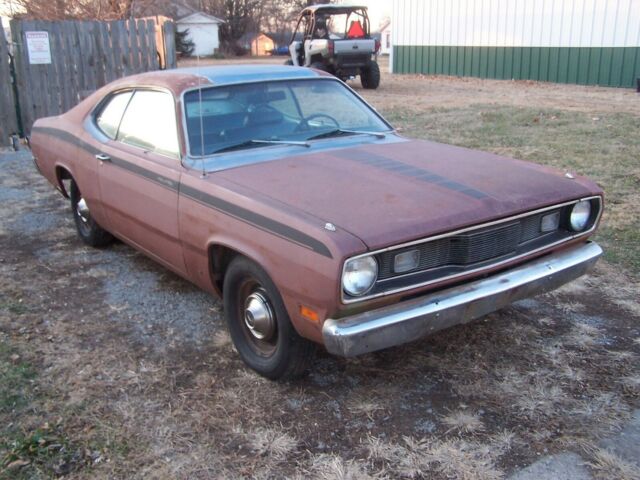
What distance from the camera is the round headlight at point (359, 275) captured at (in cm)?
279

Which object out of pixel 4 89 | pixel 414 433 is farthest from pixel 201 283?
pixel 4 89

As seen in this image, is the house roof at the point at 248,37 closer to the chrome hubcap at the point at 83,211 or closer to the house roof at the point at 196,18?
the house roof at the point at 196,18

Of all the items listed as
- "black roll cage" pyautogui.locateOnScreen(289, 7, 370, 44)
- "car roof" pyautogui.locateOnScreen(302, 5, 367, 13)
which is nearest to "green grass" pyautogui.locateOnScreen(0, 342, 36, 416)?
"car roof" pyautogui.locateOnScreen(302, 5, 367, 13)

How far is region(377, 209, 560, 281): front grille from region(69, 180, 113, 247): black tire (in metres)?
3.21

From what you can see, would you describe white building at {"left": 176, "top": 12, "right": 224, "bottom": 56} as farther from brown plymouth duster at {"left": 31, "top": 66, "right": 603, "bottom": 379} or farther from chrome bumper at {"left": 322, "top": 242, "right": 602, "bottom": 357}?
chrome bumper at {"left": 322, "top": 242, "right": 602, "bottom": 357}

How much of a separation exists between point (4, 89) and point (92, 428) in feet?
29.3

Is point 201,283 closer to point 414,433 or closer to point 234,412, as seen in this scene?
point 234,412

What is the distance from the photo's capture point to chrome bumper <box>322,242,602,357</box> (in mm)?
2809

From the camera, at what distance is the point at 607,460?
274cm

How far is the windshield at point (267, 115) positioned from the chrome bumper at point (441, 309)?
1.56m

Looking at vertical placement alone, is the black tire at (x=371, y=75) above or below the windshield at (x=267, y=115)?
below

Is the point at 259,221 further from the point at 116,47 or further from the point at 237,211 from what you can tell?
the point at 116,47

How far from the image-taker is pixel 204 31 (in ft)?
153

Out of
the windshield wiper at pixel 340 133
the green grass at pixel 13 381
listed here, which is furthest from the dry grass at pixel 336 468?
the windshield wiper at pixel 340 133
